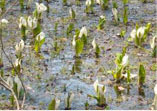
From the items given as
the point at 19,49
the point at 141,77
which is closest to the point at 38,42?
the point at 19,49

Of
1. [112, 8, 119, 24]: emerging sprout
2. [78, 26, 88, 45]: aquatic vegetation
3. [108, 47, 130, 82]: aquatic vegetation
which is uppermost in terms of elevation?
[112, 8, 119, 24]: emerging sprout

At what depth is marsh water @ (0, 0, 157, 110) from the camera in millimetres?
3660

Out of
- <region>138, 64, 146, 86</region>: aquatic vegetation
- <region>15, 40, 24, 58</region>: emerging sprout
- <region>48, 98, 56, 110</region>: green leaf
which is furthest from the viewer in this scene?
<region>15, 40, 24, 58</region>: emerging sprout

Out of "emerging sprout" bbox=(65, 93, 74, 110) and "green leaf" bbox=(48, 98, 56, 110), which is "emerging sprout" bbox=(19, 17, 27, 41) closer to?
"emerging sprout" bbox=(65, 93, 74, 110)

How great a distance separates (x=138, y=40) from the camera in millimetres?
4977

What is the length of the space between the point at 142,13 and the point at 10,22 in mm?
2238

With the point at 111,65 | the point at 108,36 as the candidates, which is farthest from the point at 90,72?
the point at 108,36

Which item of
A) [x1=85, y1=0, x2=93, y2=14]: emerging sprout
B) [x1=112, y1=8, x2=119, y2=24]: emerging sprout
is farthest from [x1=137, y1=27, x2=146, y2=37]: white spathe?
[x1=85, y1=0, x2=93, y2=14]: emerging sprout

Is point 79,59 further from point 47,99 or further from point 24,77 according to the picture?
point 47,99

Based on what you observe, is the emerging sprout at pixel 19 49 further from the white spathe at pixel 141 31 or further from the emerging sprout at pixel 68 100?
the white spathe at pixel 141 31

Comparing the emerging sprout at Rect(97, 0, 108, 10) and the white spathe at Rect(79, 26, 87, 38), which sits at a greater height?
the emerging sprout at Rect(97, 0, 108, 10)

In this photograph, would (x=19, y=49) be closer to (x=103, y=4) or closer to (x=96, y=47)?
(x=96, y=47)

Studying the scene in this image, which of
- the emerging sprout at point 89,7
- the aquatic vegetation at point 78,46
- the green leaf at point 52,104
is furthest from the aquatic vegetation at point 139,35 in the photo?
the green leaf at point 52,104

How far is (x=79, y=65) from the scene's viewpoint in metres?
4.49
